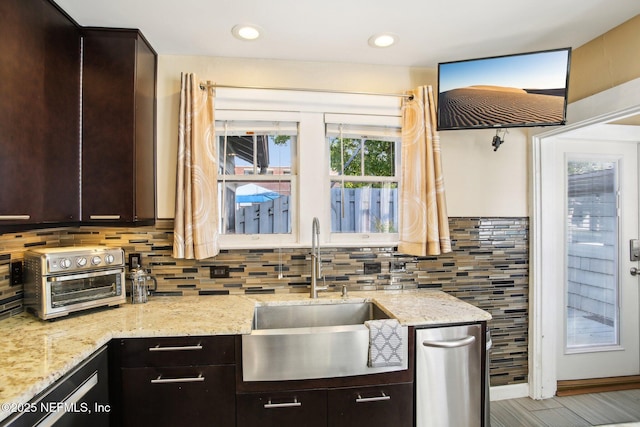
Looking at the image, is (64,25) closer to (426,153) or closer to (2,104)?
(2,104)

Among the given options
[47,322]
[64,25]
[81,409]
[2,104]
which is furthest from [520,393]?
[64,25]

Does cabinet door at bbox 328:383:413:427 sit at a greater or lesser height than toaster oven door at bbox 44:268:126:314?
lesser

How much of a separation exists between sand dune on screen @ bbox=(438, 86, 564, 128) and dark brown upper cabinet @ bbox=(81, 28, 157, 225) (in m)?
1.93

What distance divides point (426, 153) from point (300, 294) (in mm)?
1320

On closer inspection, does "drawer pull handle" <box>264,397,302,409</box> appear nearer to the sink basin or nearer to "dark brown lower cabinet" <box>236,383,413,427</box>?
"dark brown lower cabinet" <box>236,383,413,427</box>

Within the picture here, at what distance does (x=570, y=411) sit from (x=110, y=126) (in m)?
3.61

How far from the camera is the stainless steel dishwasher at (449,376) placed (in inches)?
66.0

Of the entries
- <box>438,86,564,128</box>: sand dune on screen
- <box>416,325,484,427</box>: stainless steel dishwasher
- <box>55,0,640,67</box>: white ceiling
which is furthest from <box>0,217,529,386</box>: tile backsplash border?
<box>55,0,640,67</box>: white ceiling

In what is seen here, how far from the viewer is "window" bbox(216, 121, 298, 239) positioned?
226 centimetres

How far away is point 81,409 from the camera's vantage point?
1268 millimetres

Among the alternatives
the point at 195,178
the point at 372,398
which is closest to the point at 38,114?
the point at 195,178

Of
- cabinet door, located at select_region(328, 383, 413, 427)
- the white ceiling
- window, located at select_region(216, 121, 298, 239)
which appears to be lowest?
cabinet door, located at select_region(328, 383, 413, 427)

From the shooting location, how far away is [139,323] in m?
1.60

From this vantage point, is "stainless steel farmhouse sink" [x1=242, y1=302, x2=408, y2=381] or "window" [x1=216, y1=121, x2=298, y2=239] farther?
"window" [x1=216, y1=121, x2=298, y2=239]
